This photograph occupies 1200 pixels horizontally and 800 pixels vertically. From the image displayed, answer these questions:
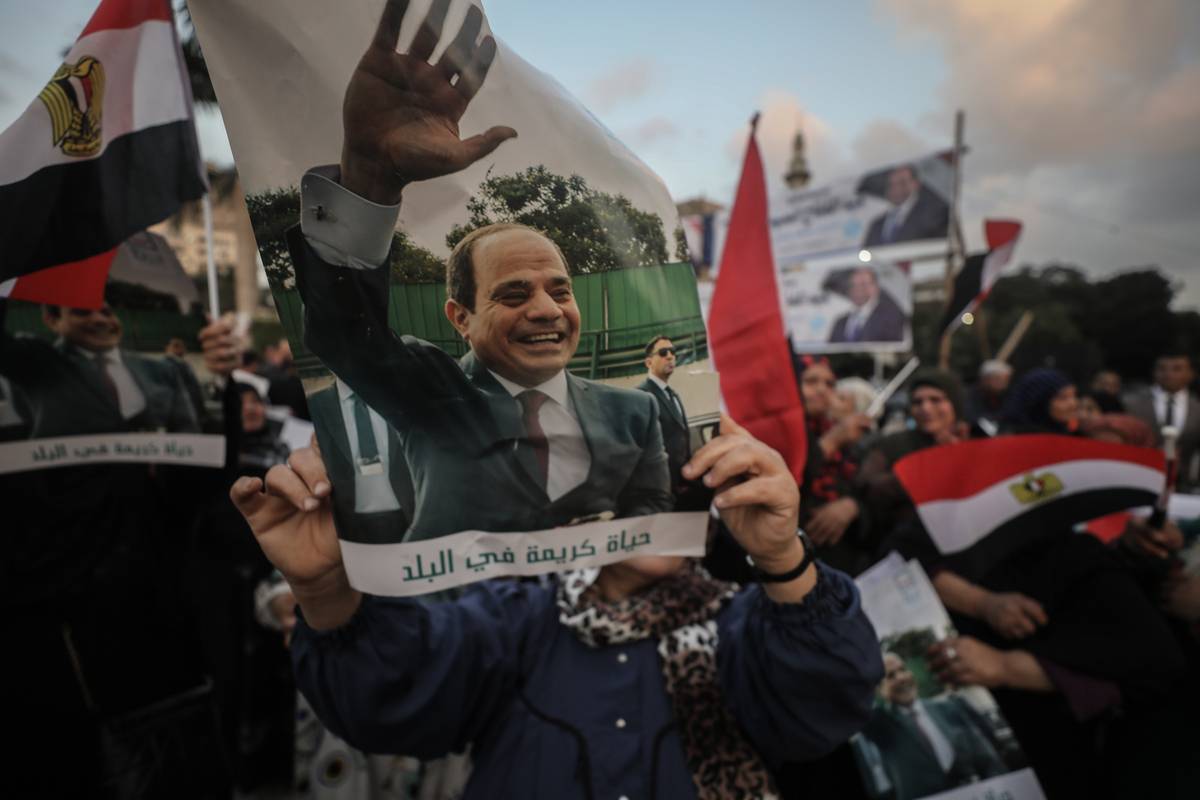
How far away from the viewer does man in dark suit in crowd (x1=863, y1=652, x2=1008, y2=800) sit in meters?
1.86

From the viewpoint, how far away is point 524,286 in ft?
3.07

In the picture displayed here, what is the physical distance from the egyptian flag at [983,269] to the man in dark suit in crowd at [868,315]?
779 millimetres

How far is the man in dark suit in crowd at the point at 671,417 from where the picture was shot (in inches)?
39.7

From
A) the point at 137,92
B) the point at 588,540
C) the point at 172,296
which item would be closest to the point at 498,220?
the point at 588,540

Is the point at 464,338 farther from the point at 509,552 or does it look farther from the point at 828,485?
the point at 828,485

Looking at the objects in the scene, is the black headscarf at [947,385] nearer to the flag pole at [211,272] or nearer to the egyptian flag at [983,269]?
the egyptian flag at [983,269]

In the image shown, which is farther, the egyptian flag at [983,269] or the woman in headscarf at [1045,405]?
the egyptian flag at [983,269]

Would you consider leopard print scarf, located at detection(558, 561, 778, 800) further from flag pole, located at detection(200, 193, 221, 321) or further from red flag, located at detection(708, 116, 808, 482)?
flag pole, located at detection(200, 193, 221, 321)

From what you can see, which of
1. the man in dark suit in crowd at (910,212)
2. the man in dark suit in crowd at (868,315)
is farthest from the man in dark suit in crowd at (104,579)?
the man in dark suit in crowd at (910,212)

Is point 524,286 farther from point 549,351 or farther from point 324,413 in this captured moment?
point 324,413

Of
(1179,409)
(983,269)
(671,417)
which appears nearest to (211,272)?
(671,417)

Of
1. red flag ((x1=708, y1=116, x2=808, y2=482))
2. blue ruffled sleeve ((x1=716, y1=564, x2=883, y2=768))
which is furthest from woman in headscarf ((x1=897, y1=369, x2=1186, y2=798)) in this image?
red flag ((x1=708, y1=116, x2=808, y2=482))

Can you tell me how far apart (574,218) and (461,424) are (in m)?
0.36

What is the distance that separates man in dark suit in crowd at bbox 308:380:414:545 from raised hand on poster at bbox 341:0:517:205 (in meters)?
0.32
